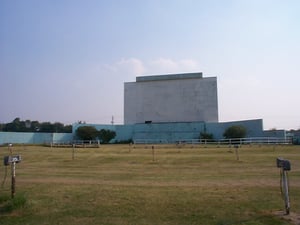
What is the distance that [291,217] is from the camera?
7.25 metres

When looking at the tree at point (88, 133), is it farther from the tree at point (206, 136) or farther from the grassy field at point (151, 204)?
the grassy field at point (151, 204)

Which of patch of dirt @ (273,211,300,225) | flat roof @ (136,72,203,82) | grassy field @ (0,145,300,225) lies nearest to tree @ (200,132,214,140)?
flat roof @ (136,72,203,82)

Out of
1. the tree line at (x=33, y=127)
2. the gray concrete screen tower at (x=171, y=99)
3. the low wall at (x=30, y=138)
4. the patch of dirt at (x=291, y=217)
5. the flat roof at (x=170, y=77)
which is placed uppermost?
the flat roof at (x=170, y=77)

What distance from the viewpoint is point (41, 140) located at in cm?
8619

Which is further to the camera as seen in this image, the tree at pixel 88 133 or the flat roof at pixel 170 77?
the flat roof at pixel 170 77

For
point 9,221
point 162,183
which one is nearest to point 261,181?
point 162,183

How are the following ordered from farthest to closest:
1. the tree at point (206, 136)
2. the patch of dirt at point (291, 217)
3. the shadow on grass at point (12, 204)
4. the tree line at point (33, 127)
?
the tree line at point (33, 127) → the tree at point (206, 136) → the shadow on grass at point (12, 204) → the patch of dirt at point (291, 217)

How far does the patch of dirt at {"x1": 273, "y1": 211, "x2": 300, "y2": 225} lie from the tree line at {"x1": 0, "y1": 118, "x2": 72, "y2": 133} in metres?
115

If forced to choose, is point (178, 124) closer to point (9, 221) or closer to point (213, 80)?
point (213, 80)

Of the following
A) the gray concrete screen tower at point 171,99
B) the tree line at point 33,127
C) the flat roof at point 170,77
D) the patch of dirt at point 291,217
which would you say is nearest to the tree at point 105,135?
the gray concrete screen tower at point 171,99

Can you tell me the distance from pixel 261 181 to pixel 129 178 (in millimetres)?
5186

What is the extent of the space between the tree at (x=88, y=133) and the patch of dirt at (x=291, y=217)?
76582mm

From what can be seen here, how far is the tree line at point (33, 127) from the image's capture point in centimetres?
11959

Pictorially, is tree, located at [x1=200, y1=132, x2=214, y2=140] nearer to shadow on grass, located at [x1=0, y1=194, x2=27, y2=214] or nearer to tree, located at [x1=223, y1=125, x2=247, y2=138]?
tree, located at [x1=223, y1=125, x2=247, y2=138]
